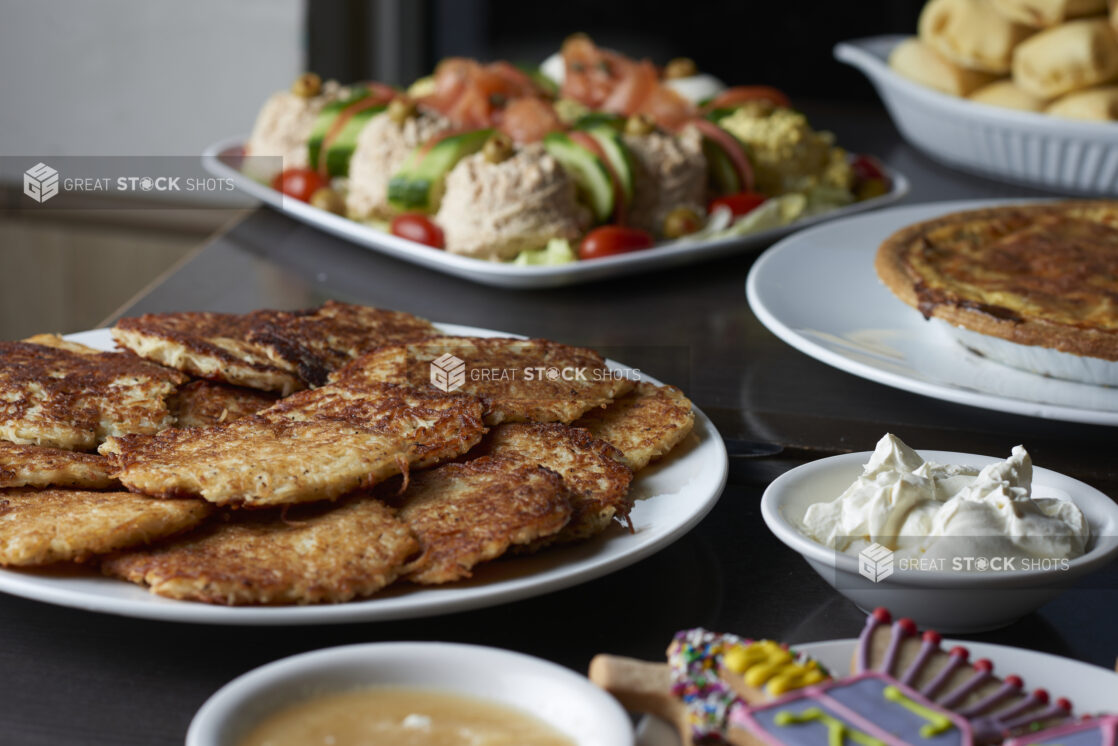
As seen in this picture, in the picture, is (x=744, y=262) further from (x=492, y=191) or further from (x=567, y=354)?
(x=567, y=354)

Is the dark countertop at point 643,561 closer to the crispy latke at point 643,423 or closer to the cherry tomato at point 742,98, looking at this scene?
the crispy latke at point 643,423

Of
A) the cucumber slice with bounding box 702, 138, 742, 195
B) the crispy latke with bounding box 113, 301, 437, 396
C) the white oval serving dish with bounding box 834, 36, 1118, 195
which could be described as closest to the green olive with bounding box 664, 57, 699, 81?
the white oval serving dish with bounding box 834, 36, 1118, 195

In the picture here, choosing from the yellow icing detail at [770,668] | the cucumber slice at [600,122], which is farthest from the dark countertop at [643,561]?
the cucumber slice at [600,122]

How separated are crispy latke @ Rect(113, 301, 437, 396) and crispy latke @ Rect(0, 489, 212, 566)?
411mm

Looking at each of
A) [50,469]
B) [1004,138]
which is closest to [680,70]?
[1004,138]

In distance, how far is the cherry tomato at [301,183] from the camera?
3.36 meters

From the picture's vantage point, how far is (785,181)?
3.54 m

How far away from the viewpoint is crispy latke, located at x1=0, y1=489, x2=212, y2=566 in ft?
4.27

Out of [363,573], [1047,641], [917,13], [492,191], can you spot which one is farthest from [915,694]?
[917,13]

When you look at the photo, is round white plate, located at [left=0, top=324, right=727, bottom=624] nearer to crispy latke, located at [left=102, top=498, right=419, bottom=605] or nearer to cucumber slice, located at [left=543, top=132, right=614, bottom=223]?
crispy latke, located at [left=102, top=498, right=419, bottom=605]

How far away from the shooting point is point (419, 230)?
9.74 ft

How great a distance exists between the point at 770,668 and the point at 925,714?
14cm
